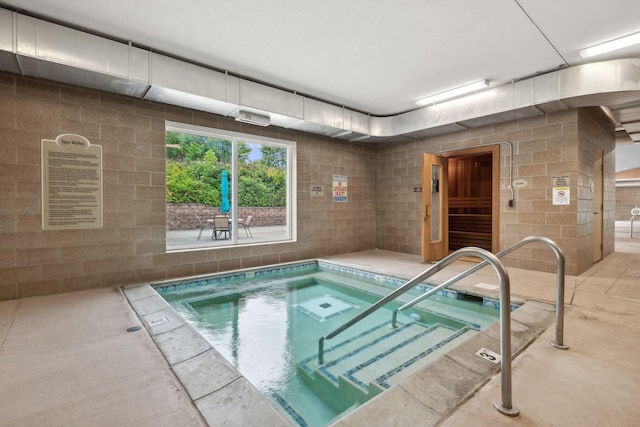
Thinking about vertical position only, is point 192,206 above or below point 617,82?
below

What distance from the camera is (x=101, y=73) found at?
3090mm

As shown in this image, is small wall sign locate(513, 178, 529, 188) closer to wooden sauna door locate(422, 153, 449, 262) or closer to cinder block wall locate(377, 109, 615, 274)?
cinder block wall locate(377, 109, 615, 274)

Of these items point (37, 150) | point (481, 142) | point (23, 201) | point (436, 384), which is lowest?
point (436, 384)

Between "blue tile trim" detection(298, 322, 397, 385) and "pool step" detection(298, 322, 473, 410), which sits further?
"blue tile trim" detection(298, 322, 397, 385)

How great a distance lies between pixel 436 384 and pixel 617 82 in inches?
162

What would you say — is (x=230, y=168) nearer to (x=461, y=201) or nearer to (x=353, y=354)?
(x=353, y=354)

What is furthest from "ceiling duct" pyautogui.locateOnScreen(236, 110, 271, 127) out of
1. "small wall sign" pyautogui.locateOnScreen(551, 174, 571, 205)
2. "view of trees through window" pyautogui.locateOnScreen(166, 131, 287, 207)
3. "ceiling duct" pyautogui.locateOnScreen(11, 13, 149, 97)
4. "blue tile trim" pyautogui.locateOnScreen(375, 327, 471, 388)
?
"small wall sign" pyautogui.locateOnScreen(551, 174, 571, 205)

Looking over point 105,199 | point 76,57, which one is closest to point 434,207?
point 105,199

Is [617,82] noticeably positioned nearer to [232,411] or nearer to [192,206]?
[232,411]

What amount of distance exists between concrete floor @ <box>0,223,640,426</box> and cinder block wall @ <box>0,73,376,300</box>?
1.95ft

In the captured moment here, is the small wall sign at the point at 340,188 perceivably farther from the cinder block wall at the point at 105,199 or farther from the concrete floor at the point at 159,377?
the concrete floor at the point at 159,377

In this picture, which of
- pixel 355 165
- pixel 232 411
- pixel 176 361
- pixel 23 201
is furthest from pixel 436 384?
pixel 355 165

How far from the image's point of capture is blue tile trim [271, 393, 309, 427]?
5.64 feet

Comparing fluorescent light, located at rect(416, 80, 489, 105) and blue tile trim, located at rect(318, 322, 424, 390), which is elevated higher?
fluorescent light, located at rect(416, 80, 489, 105)
